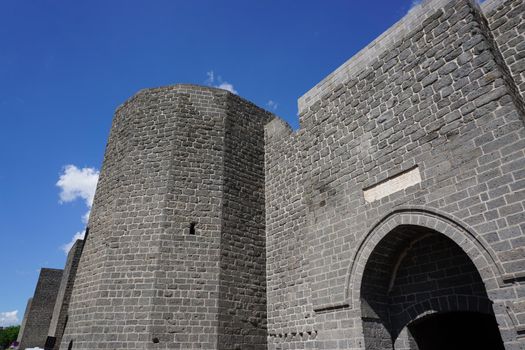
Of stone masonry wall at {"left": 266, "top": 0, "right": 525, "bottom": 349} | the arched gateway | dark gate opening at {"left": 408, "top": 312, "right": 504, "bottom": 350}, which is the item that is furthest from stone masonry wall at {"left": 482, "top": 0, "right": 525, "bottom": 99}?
dark gate opening at {"left": 408, "top": 312, "right": 504, "bottom": 350}

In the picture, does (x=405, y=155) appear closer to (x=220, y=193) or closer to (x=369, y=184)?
(x=369, y=184)

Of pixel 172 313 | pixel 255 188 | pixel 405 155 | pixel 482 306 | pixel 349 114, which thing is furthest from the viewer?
pixel 255 188

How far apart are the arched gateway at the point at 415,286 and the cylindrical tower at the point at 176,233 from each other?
Result: 3.38m

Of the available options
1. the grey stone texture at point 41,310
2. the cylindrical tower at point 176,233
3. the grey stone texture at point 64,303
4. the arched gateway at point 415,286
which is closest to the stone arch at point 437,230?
the arched gateway at point 415,286

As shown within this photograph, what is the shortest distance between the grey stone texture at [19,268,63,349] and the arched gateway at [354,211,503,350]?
23.7 m

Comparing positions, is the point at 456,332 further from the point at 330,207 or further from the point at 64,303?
the point at 64,303

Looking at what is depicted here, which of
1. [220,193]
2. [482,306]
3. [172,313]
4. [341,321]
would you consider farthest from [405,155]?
[172,313]

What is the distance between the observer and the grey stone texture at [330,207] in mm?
5148

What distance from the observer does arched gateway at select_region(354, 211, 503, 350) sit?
5723mm

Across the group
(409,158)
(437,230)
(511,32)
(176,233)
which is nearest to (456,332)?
(437,230)

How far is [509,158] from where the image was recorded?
4793mm

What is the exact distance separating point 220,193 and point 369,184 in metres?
4.12

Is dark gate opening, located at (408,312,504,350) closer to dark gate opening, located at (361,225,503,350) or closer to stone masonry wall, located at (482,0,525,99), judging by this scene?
dark gate opening, located at (361,225,503,350)

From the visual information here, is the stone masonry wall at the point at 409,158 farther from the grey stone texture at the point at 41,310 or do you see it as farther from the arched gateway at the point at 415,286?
the grey stone texture at the point at 41,310
